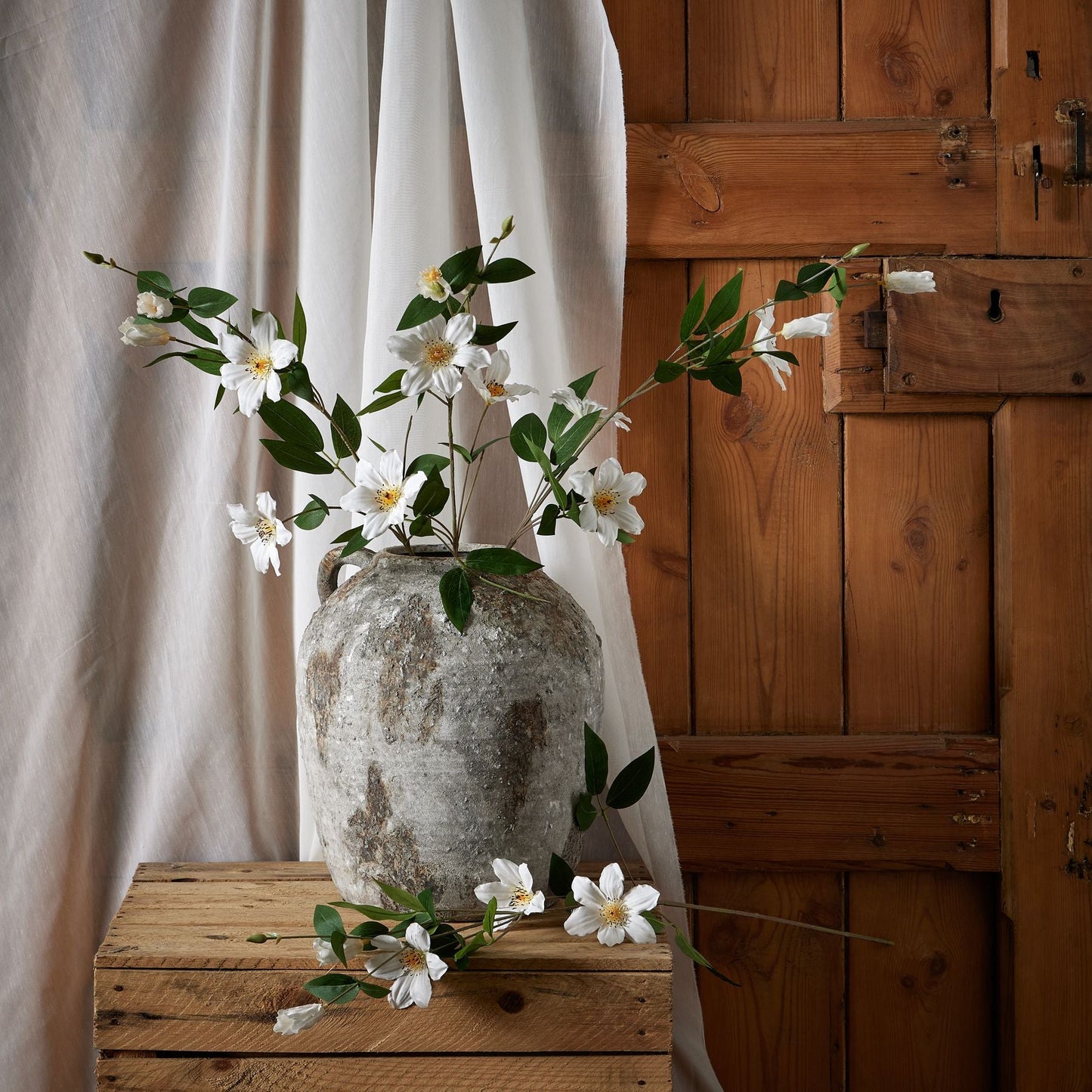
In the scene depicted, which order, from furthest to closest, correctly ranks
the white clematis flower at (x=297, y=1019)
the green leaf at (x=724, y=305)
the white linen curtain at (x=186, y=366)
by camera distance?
the white linen curtain at (x=186, y=366), the green leaf at (x=724, y=305), the white clematis flower at (x=297, y=1019)

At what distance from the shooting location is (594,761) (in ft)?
2.57

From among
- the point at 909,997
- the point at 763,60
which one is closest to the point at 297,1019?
the point at 909,997

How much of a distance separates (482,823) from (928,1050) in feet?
2.29

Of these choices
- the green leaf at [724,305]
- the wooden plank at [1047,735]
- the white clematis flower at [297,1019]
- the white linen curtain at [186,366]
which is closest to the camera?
the white clematis flower at [297,1019]

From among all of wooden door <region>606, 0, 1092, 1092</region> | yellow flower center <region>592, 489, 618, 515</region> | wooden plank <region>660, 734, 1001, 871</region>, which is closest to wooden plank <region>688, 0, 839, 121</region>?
wooden door <region>606, 0, 1092, 1092</region>

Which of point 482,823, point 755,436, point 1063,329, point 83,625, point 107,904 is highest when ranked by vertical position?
point 1063,329

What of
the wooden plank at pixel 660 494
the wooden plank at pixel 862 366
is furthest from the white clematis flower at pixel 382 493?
the wooden plank at pixel 862 366

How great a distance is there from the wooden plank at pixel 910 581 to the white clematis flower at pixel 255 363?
2.17 ft

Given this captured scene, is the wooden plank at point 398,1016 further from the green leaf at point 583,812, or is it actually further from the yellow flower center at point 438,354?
the yellow flower center at point 438,354

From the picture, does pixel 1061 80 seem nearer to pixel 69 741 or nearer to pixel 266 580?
pixel 266 580

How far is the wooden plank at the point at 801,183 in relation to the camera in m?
1.08

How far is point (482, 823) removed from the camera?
750mm

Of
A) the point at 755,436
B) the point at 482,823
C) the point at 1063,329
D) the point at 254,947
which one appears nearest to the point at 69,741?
the point at 254,947

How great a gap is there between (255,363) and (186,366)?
320mm
